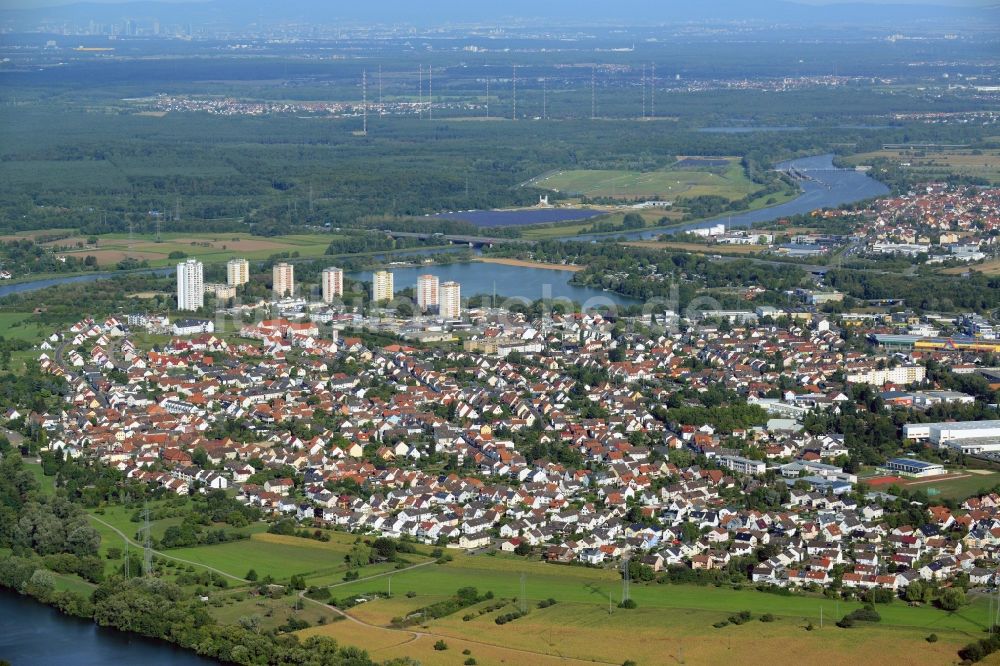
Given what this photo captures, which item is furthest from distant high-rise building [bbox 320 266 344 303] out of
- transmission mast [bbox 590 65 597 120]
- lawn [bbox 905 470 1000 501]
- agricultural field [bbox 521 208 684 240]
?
transmission mast [bbox 590 65 597 120]

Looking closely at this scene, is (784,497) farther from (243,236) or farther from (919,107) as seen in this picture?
(919,107)

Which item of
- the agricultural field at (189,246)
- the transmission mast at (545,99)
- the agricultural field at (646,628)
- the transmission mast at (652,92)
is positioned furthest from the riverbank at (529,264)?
the transmission mast at (652,92)

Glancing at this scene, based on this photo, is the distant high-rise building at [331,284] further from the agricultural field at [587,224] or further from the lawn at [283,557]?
the lawn at [283,557]

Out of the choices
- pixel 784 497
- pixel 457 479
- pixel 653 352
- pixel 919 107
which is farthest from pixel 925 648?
pixel 919 107

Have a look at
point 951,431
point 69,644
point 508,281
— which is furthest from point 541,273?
point 69,644

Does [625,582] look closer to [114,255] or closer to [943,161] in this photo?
[114,255]

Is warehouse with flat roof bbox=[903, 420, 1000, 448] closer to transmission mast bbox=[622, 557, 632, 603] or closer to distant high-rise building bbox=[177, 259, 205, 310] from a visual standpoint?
transmission mast bbox=[622, 557, 632, 603]
